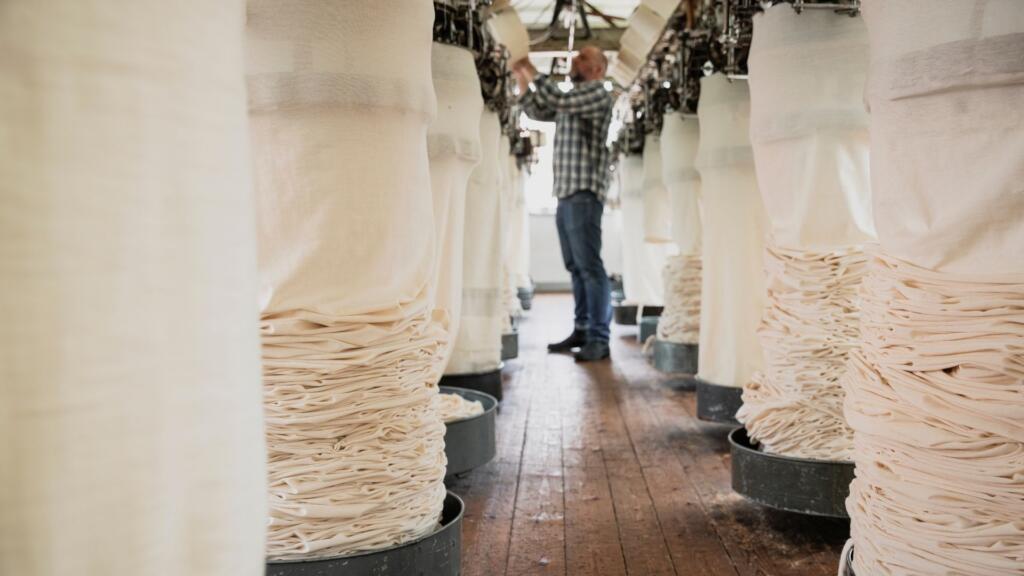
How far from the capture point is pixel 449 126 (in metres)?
2.63

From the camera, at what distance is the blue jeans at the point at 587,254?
5.30 m

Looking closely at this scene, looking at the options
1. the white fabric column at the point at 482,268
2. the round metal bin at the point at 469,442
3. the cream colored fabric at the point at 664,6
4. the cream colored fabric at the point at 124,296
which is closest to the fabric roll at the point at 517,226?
the cream colored fabric at the point at 664,6

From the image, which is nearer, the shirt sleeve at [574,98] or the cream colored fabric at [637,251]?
the shirt sleeve at [574,98]

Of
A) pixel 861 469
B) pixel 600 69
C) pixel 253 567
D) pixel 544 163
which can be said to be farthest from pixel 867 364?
pixel 544 163

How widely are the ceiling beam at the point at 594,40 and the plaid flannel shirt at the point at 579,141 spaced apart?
4.90ft

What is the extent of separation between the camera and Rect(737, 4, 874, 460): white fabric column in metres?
2.23

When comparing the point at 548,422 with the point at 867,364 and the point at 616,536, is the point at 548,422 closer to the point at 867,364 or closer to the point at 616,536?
the point at 616,536

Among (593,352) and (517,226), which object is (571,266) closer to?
(593,352)

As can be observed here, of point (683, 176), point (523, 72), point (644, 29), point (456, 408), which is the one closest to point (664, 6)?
point (644, 29)

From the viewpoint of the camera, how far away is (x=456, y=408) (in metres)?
2.54

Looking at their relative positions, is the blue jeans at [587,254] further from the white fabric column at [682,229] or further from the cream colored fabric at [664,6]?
the cream colored fabric at [664,6]

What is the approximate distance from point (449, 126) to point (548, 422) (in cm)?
150

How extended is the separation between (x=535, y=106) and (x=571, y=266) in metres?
1.06

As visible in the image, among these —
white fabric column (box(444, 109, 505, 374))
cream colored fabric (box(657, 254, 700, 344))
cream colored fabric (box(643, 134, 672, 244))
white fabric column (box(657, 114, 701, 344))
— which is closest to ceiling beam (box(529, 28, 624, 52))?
cream colored fabric (box(643, 134, 672, 244))
